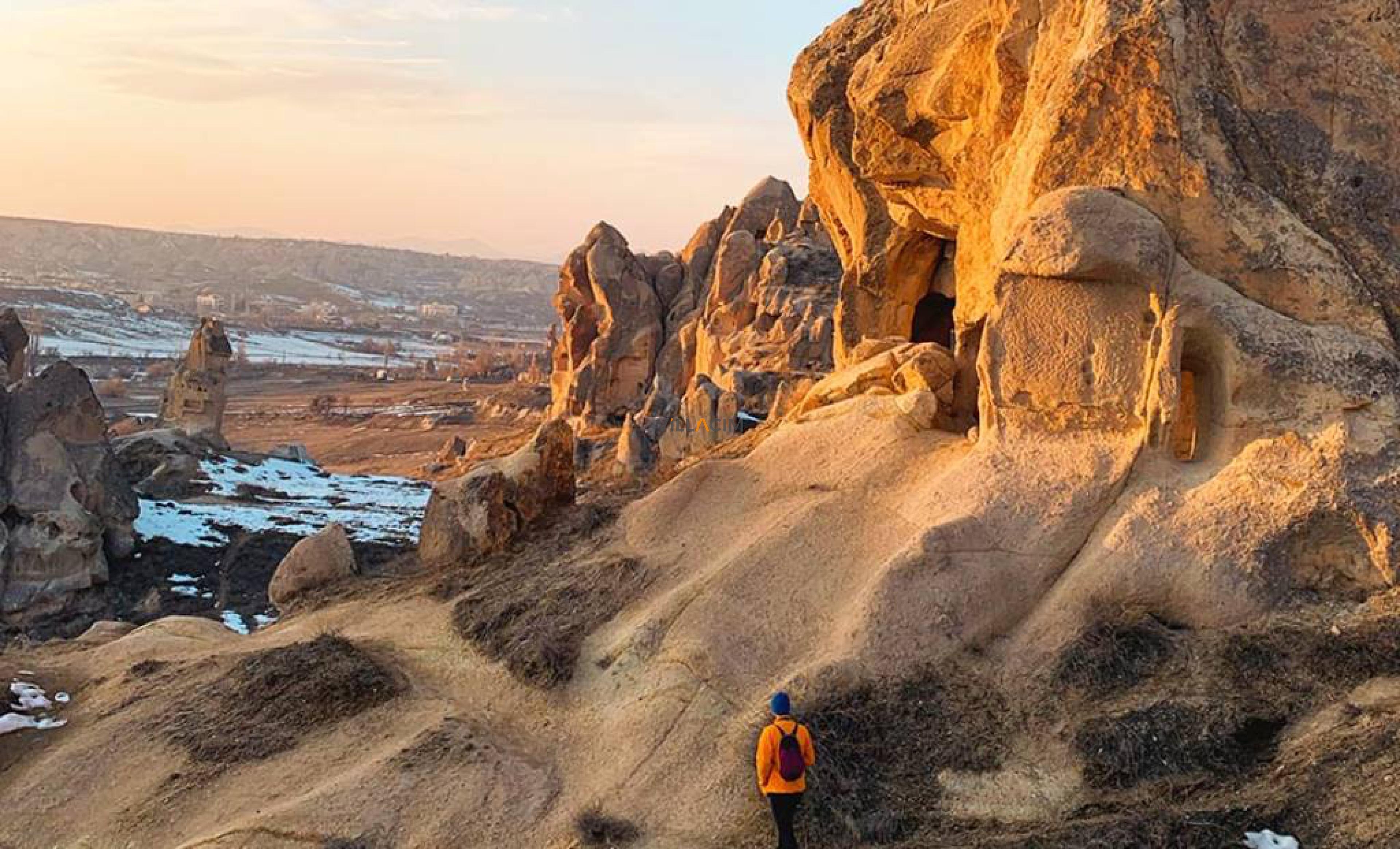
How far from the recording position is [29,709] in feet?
37.2

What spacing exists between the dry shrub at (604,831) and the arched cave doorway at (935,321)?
41.0ft

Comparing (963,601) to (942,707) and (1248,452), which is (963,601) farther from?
(1248,452)

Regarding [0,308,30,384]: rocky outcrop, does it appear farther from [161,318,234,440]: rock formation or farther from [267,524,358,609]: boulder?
[267,524,358,609]: boulder

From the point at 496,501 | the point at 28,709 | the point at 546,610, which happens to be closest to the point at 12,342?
the point at 28,709

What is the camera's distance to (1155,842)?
6.38 meters

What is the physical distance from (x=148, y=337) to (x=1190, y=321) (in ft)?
411

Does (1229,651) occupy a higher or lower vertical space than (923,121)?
lower

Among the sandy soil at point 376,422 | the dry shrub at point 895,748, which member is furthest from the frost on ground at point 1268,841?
the sandy soil at point 376,422

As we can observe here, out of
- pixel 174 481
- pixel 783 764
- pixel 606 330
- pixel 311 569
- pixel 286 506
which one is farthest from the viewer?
pixel 606 330

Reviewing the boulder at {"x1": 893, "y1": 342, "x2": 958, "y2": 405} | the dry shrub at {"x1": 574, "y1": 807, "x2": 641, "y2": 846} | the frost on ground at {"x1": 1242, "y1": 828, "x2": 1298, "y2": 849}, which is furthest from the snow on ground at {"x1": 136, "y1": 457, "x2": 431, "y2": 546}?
the frost on ground at {"x1": 1242, "y1": 828, "x2": 1298, "y2": 849}

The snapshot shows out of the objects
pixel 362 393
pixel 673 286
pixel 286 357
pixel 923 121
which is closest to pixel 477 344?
pixel 286 357

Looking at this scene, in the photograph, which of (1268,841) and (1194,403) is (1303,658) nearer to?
(1268,841)

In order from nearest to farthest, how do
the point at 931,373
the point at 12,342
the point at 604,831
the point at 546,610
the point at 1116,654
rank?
1. the point at 604,831
2. the point at 1116,654
3. the point at 546,610
4. the point at 931,373
5. the point at 12,342

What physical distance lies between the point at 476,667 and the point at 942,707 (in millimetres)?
4271
